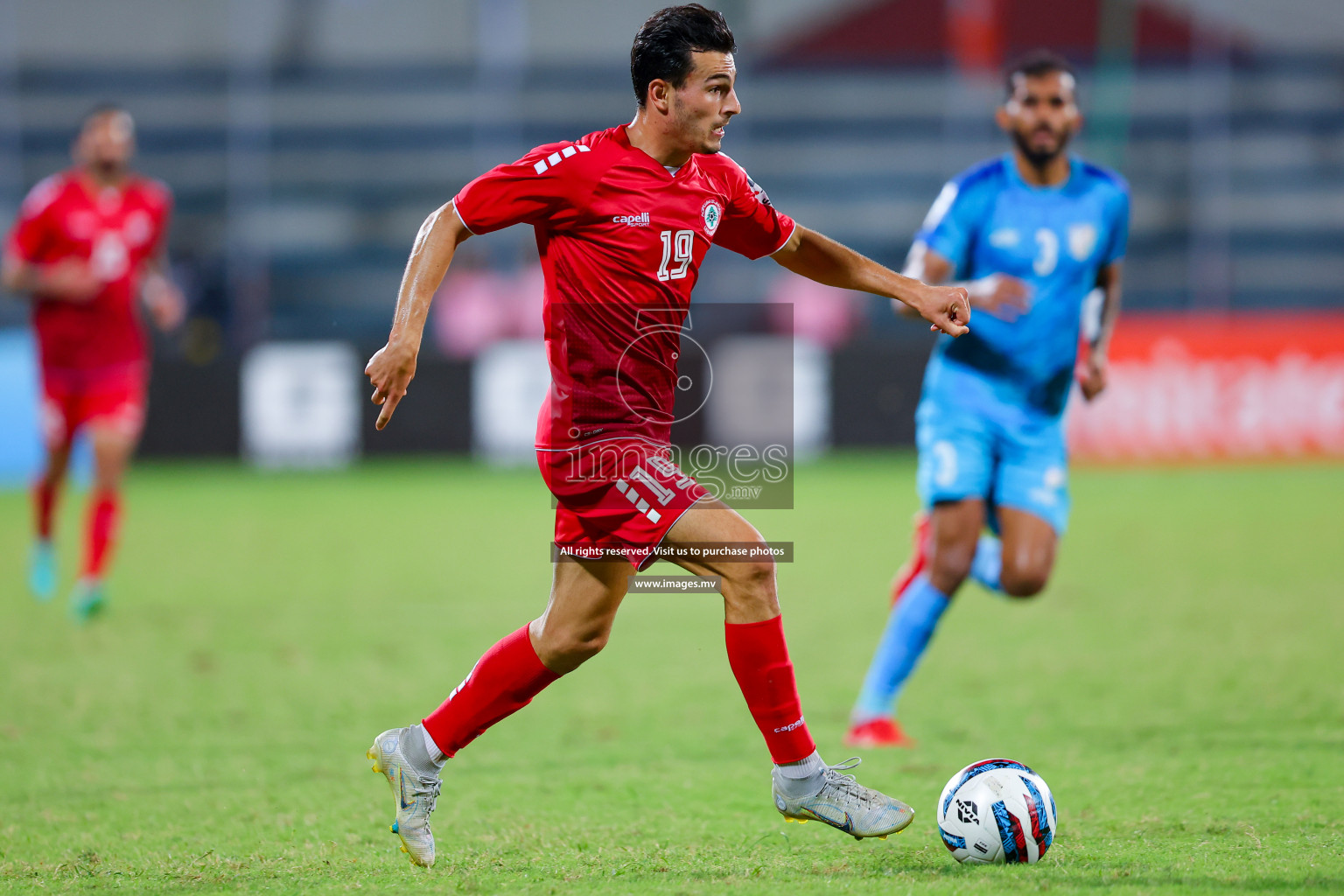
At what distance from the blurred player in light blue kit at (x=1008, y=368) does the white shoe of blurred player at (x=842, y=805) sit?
1.43 meters

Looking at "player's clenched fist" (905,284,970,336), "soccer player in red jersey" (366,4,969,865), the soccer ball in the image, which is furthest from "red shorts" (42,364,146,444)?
the soccer ball

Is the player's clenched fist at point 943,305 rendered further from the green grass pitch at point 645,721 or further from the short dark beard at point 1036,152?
the short dark beard at point 1036,152

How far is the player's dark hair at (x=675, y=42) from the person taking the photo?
3.72m

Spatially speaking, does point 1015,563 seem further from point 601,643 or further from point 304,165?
point 304,165

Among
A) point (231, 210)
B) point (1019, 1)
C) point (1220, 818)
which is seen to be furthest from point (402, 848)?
point (1019, 1)

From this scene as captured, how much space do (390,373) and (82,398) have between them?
589 cm

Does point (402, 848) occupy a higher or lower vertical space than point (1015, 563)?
lower

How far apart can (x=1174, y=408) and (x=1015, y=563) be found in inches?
426

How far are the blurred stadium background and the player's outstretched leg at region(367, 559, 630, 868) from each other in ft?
39.2

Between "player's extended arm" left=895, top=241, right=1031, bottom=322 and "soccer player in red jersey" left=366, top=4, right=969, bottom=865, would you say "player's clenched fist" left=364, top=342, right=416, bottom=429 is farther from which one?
"player's extended arm" left=895, top=241, right=1031, bottom=322

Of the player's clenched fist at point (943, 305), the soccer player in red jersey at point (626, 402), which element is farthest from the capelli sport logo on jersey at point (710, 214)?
the player's clenched fist at point (943, 305)

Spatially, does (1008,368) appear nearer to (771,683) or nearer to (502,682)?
(771,683)

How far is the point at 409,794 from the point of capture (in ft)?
12.6

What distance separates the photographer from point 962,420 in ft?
17.8
